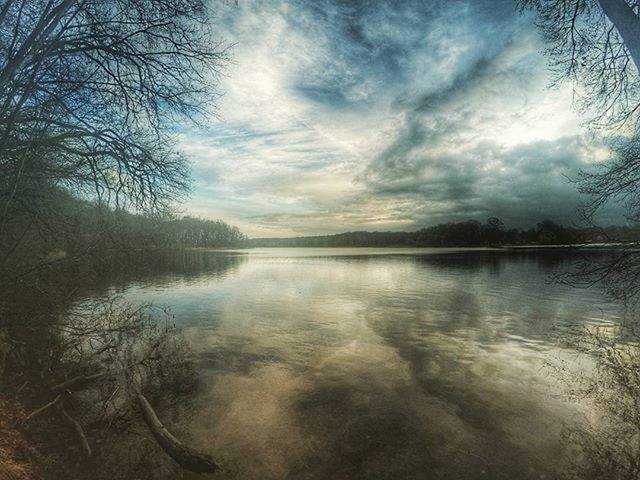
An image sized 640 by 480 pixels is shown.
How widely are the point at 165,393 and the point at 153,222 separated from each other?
5.02 metres

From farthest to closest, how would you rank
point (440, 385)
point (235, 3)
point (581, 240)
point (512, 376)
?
point (512, 376) < point (440, 385) < point (581, 240) < point (235, 3)

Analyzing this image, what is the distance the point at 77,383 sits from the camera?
929 cm

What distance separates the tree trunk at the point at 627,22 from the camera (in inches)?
187

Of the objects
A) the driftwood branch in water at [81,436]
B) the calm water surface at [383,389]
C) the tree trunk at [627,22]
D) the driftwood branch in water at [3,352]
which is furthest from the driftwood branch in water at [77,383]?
the tree trunk at [627,22]

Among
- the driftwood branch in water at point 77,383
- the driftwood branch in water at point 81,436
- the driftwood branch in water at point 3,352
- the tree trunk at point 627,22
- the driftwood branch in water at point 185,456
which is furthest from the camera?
the driftwood branch in water at point 77,383

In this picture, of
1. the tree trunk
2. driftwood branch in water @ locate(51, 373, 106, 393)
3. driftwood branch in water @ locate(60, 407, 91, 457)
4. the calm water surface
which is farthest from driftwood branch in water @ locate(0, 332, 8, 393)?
the tree trunk

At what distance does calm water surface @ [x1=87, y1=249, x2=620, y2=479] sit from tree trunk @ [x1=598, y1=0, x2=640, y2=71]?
759cm

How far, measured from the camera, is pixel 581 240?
29.6 ft

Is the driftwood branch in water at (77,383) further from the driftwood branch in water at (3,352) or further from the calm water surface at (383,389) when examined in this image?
the calm water surface at (383,389)

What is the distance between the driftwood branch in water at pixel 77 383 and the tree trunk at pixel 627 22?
13.3m

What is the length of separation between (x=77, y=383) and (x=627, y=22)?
1422cm

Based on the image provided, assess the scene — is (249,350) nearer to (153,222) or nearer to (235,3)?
(153,222)

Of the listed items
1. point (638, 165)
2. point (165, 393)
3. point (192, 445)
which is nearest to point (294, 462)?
point (192, 445)

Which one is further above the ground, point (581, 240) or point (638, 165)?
point (638, 165)
